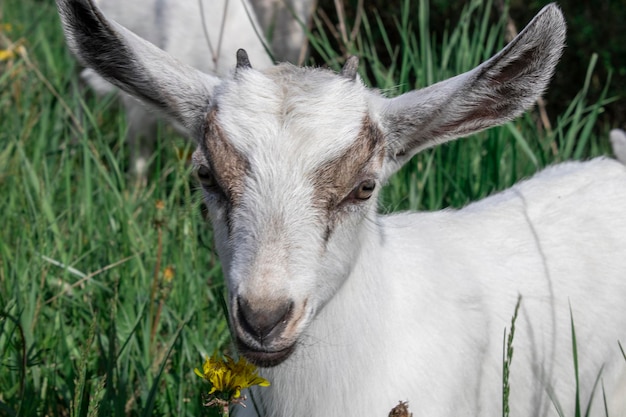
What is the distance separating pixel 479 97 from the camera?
2.63 metres

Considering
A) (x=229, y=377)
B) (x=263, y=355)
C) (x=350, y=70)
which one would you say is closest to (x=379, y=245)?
(x=350, y=70)

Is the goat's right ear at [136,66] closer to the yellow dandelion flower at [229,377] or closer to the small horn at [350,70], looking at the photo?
the small horn at [350,70]

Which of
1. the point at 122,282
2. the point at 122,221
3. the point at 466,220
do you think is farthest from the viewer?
the point at 122,221

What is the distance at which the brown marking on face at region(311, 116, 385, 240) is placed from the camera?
242 centimetres

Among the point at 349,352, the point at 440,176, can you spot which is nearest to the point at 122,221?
the point at 440,176

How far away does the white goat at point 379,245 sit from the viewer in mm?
2391

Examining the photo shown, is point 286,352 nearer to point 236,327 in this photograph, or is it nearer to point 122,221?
point 236,327

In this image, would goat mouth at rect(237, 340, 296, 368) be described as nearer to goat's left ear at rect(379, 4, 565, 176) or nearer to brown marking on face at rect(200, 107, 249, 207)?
brown marking on face at rect(200, 107, 249, 207)

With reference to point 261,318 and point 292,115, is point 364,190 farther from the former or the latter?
point 261,318

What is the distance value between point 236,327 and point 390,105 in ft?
2.55

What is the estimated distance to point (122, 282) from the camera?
3725mm

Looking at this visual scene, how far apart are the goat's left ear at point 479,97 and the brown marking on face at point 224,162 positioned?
17.1 inches

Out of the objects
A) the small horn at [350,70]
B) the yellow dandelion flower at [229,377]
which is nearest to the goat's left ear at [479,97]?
the small horn at [350,70]

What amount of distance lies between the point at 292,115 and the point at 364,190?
0.87ft
